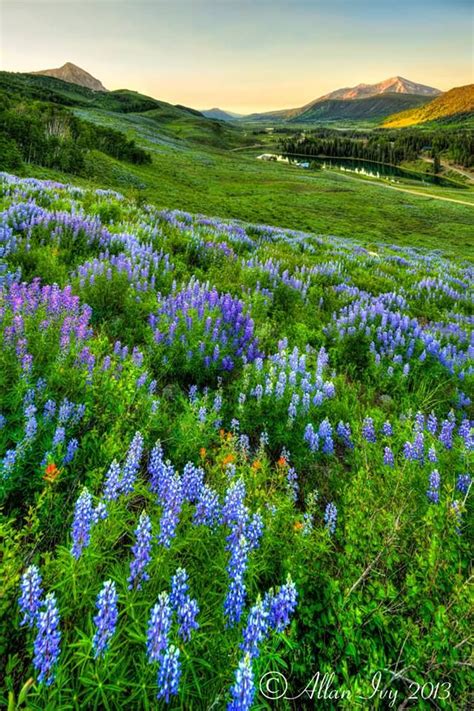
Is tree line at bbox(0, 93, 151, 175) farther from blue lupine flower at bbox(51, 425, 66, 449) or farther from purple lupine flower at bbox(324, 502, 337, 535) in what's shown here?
purple lupine flower at bbox(324, 502, 337, 535)

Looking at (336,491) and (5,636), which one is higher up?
(5,636)

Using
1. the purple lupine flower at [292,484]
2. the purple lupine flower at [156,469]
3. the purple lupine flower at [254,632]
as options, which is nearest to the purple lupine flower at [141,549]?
the purple lupine flower at [254,632]

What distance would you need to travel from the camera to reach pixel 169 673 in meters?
1.43

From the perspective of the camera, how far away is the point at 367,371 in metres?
5.73

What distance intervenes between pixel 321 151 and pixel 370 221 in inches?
5903

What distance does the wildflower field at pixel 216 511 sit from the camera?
1.64 metres

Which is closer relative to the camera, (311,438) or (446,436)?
(311,438)

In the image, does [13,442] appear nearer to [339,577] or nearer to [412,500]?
[339,577]

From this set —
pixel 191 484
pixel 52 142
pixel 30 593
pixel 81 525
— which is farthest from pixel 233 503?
pixel 52 142

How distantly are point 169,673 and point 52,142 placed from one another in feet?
125

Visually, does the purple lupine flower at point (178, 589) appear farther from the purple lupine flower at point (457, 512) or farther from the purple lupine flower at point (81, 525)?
the purple lupine flower at point (457, 512)

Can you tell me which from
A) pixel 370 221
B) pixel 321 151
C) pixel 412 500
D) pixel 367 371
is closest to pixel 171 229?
pixel 367 371

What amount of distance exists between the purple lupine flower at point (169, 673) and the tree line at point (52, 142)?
1002 inches

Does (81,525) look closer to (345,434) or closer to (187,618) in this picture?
(187,618)
